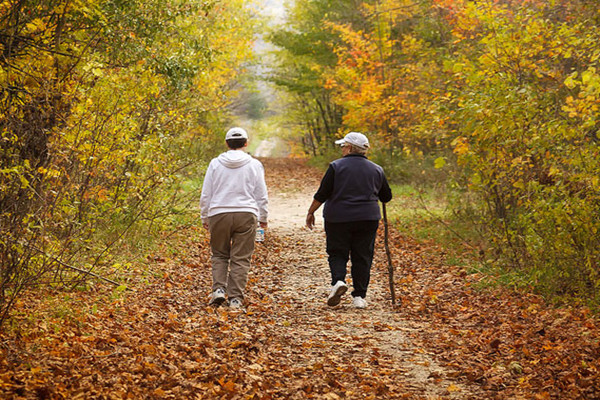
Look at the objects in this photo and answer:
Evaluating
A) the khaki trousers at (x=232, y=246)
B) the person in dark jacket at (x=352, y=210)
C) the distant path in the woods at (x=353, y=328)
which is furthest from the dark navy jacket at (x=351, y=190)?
the distant path in the woods at (x=353, y=328)

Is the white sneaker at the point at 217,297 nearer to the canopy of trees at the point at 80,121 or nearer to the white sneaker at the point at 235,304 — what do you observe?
the white sneaker at the point at 235,304

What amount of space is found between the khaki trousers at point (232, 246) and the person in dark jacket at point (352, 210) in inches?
32.9

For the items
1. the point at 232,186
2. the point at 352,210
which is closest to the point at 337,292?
the point at 352,210

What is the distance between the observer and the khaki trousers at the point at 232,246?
24.6 ft

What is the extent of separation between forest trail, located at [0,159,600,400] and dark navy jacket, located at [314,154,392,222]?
48.2 inches

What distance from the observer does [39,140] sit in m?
6.97

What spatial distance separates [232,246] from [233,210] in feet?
1.63

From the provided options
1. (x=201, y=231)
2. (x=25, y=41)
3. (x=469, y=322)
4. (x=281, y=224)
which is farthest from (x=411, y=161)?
(x=25, y=41)

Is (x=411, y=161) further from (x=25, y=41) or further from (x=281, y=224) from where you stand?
(x=25, y=41)

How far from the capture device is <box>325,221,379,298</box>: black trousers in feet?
25.2

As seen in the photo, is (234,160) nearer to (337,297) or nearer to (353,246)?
(353,246)

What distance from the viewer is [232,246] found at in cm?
765

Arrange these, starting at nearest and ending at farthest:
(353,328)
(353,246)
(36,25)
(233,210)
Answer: (36,25) < (353,328) < (233,210) < (353,246)

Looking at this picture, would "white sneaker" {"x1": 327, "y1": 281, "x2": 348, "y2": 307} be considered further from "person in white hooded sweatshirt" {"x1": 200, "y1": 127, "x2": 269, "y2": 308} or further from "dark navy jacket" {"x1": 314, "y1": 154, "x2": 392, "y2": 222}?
"person in white hooded sweatshirt" {"x1": 200, "y1": 127, "x2": 269, "y2": 308}
